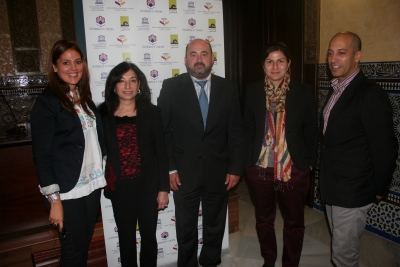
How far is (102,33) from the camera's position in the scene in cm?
214

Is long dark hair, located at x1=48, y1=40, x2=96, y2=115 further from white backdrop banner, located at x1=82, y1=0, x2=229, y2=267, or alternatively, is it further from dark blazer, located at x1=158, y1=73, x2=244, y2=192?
dark blazer, located at x1=158, y1=73, x2=244, y2=192

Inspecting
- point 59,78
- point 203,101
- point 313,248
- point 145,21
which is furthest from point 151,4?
point 313,248

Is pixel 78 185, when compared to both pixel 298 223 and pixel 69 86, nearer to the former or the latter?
pixel 69 86

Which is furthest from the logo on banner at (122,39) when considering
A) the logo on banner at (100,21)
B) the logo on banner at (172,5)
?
the logo on banner at (172,5)

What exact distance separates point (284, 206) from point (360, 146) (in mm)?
647

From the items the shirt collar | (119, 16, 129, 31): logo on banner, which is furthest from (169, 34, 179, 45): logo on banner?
the shirt collar

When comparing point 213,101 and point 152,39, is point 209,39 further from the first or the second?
point 213,101

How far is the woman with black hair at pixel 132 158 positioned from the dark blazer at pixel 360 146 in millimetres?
1017

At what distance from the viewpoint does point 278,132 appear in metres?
2.00

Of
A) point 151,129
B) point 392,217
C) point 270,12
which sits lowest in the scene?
point 392,217

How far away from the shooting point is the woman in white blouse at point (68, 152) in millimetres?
1552

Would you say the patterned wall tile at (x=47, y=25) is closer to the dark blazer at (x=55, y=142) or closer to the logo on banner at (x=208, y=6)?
the logo on banner at (x=208, y=6)

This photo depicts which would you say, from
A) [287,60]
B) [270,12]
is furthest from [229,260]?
[270,12]

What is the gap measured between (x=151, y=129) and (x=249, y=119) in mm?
691
